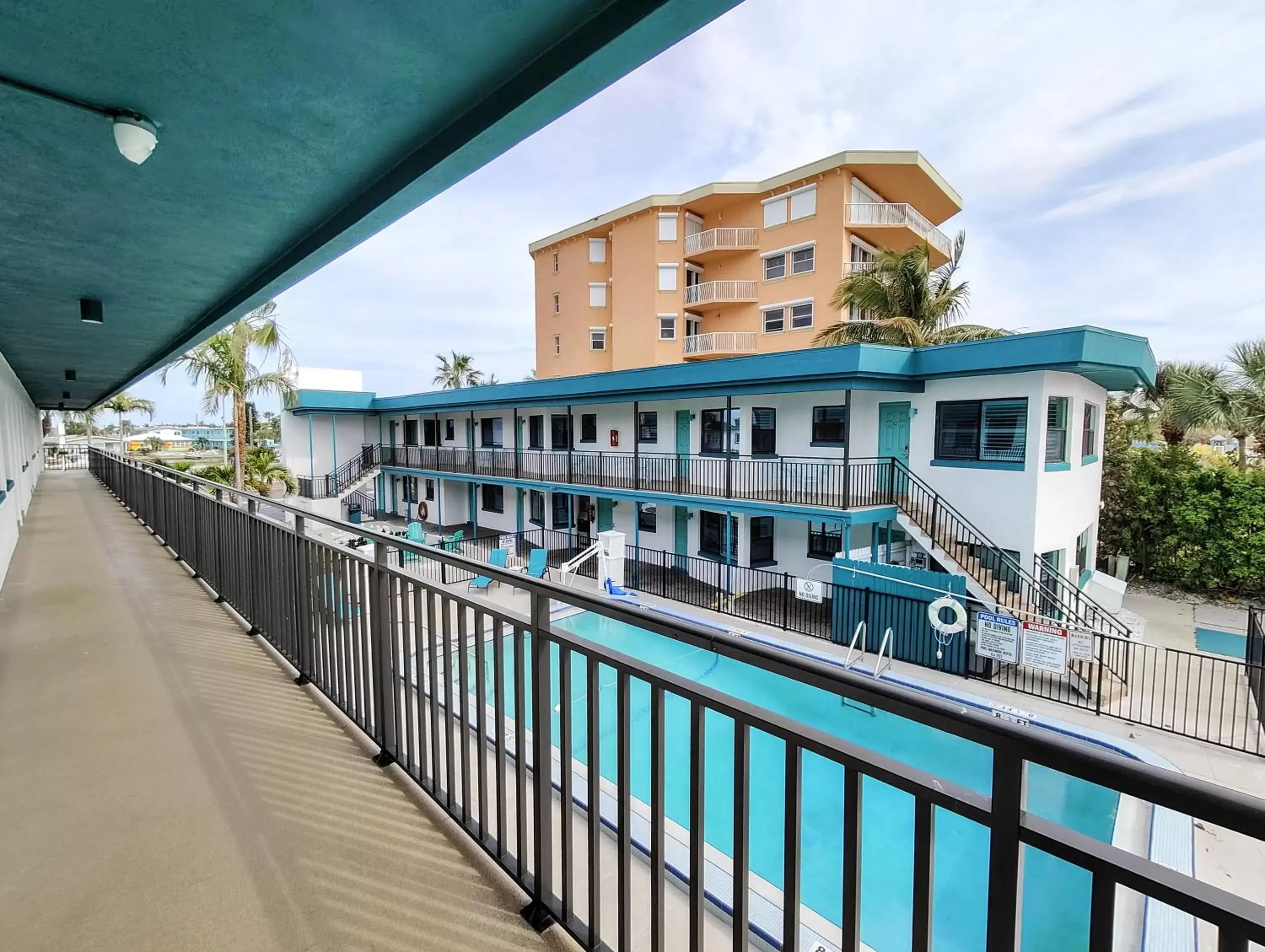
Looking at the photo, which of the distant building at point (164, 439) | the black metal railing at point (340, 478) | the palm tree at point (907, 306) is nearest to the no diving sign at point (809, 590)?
the palm tree at point (907, 306)

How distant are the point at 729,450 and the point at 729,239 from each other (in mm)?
13161

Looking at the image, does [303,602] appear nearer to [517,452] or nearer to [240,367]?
[517,452]

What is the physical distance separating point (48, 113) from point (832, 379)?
35.6 feet

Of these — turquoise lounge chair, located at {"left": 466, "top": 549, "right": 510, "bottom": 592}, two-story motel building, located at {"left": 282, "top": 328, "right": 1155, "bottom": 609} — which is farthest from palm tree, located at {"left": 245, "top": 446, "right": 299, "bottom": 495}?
turquoise lounge chair, located at {"left": 466, "top": 549, "right": 510, "bottom": 592}

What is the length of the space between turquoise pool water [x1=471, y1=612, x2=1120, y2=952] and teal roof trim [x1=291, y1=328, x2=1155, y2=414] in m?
5.81

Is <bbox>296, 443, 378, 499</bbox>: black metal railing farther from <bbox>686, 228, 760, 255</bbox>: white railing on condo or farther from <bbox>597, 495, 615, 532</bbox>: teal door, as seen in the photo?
<bbox>686, 228, 760, 255</bbox>: white railing on condo

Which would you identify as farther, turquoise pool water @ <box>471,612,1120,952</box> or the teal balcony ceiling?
turquoise pool water @ <box>471,612,1120,952</box>

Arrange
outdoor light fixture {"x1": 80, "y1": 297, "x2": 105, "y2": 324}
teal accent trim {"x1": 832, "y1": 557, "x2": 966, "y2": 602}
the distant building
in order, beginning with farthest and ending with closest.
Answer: the distant building
teal accent trim {"x1": 832, "y1": 557, "x2": 966, "y2": 602}
outdoor light fixture {"x1": 80, "y1": 297, "x2": 105, "y2": 324}

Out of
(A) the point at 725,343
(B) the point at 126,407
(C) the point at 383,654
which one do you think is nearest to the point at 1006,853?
(C) the point at 383,654

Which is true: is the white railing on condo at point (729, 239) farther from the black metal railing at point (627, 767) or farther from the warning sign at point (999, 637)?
the black metal railing at point (627, 767)

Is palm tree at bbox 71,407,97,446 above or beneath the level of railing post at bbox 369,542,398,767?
above

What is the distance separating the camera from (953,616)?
30.3 ft

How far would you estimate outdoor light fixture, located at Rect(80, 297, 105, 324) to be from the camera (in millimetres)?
5801

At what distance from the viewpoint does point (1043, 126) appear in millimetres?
18766
